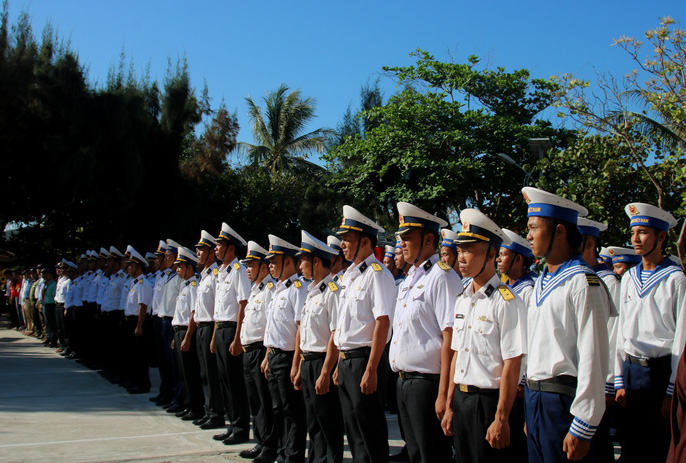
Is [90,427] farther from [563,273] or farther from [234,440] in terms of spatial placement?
[563,273]

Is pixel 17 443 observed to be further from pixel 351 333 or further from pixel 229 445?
pixel 351 333

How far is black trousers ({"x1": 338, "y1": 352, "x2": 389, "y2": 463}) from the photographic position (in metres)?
4.65

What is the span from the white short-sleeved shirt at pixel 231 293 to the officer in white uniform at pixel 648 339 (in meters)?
3.80

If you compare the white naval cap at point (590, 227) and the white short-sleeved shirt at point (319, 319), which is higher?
the white naval cap at point (590, 227)

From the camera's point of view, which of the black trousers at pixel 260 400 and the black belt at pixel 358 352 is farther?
the black trousers at pixel 260 400

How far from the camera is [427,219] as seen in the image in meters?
4.64

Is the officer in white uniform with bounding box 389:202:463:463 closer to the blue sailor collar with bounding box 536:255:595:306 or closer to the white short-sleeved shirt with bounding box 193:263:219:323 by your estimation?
the blue sailor collar with bounding box 536:255:595:306

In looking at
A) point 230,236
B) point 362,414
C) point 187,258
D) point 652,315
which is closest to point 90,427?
point 187,258

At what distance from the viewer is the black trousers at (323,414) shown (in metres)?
5.25

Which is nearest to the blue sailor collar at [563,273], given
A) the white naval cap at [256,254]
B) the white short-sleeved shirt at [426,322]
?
the white short-sleeved shirt at [426,322]

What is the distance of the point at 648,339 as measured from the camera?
15.4 ft

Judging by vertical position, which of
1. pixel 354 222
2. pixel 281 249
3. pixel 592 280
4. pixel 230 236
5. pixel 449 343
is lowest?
pixel 449 343

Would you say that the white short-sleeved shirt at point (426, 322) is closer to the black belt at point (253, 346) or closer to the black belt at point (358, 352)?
the black belt at point (358, 352)

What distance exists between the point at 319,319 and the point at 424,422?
1.57m
